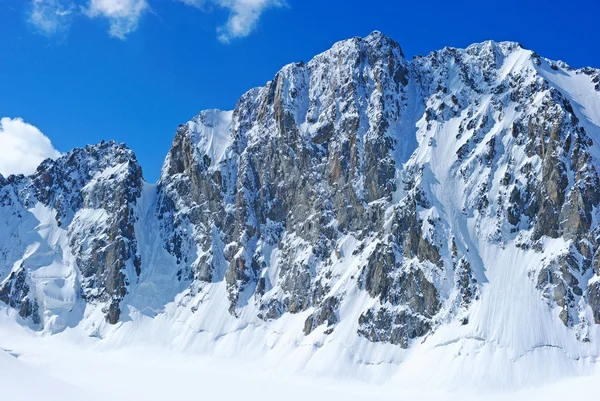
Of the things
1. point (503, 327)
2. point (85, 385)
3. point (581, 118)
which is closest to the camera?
point (85, 385)

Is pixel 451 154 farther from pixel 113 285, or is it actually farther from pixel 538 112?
pixel 113 285

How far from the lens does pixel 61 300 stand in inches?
6260

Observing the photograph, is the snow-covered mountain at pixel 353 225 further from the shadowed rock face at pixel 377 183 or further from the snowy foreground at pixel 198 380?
the snowy foreground at pixel 198 380

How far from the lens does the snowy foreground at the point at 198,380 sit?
9962 cm

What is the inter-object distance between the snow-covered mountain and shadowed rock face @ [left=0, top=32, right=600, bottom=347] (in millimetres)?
422

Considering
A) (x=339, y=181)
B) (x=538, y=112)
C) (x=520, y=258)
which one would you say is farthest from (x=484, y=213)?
(x=339, y=181)

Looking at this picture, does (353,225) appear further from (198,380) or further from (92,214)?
(92,214)

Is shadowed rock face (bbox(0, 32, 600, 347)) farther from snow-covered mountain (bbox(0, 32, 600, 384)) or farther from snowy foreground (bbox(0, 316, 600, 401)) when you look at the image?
snowy foreground (bbox(0, 316, 600, 401))

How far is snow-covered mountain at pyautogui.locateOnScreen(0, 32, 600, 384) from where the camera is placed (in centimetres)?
11556

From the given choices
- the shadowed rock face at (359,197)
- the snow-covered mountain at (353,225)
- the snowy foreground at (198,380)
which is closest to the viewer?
the snowy foreground at (198,380)

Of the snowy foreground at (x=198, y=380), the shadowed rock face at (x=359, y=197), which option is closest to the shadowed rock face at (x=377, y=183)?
the shadowed rock face at (x=359, y=197)

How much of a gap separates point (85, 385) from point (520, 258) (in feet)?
276

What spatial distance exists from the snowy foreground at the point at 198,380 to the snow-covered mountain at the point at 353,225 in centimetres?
397

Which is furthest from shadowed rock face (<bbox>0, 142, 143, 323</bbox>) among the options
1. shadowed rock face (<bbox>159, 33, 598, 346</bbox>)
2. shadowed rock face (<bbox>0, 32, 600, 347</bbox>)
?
shadowed rock face (<bbox>159, 33, 598, 346</bbox>)
